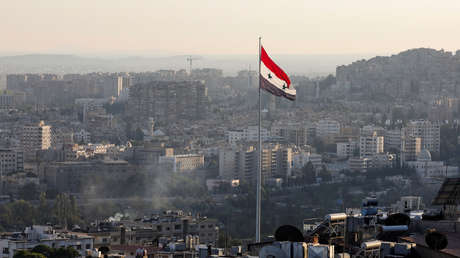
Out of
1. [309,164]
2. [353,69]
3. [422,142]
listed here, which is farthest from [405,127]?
[353,69]

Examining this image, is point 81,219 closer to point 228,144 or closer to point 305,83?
point 228,144

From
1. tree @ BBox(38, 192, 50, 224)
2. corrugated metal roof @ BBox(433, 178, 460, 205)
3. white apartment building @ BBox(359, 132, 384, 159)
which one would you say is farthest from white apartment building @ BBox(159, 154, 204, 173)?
corrugated metal roof @ BBox(433, 178, 460, 205)

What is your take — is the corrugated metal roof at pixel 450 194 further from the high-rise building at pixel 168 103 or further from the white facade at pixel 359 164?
the high-rise building at pixel 168 103

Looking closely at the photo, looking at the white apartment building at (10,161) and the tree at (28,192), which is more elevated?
the white apartment building at (10,161)

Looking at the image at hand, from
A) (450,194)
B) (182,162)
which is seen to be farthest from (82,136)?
(450,194)

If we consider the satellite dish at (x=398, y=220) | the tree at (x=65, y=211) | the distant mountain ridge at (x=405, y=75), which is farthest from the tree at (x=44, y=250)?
the distant mountain ridge at (x=405, y=75)

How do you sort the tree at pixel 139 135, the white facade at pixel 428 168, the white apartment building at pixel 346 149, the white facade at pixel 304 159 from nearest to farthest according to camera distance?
1. the white facade at pixel 428 168
2. the white facade at pixel 304 159
3. the white apartment building at pixel 346 149
4. the tree at pixel 139 135

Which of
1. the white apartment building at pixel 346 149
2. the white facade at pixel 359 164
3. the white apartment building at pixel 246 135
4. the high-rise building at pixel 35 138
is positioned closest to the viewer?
the white facade at pixel 359 164

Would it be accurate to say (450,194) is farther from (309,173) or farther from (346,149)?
(346,149)
